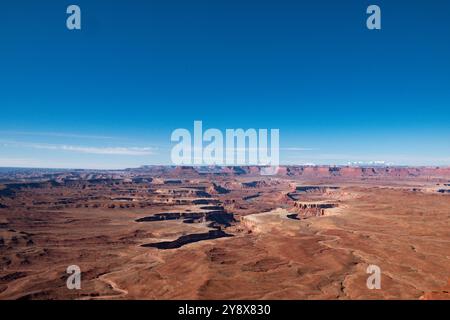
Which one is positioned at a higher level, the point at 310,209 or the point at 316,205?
the point at 316,205

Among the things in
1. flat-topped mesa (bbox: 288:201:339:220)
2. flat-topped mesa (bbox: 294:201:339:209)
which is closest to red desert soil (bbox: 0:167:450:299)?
flat-topped mesa (bbox: 288:201:339:220)

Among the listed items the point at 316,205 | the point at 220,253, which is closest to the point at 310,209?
the point at 316,205

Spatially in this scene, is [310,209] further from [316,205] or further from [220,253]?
[220,253]

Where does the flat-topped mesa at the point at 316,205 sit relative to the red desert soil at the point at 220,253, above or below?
above

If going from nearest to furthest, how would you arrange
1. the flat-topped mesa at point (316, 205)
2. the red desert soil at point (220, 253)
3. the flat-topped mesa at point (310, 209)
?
the red desert soil at point (220, 253)
the flat-topped mesa at point (310, 209)
the flat-topped mesa at point (316, 205)

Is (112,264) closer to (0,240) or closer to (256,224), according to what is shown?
(0,240)

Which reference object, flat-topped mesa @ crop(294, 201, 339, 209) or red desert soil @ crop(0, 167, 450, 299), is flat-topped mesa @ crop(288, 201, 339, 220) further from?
red desert soil @ crop(0, 167, 450, 299)

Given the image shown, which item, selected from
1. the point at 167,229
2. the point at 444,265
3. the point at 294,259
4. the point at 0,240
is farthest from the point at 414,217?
the point at 0,240

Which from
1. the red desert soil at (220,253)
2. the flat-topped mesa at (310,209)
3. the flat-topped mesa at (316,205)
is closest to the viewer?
the red desert soil at (220,253)

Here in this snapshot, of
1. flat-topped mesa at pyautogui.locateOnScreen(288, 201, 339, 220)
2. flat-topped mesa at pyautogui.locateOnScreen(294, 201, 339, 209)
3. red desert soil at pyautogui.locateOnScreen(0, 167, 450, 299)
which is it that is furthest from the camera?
flat-topped mesa at pyautogui.locateOnScreen(294, 201, 339, 209)

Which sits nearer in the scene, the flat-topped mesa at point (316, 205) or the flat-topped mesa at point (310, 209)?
the flat-topped mesa at point (310, 209)

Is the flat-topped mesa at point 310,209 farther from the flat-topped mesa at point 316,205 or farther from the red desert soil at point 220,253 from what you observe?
the red desert soil at point 220,253

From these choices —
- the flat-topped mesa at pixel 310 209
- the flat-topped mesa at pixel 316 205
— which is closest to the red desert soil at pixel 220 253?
the flat-topped mesa at pixel 310 209
